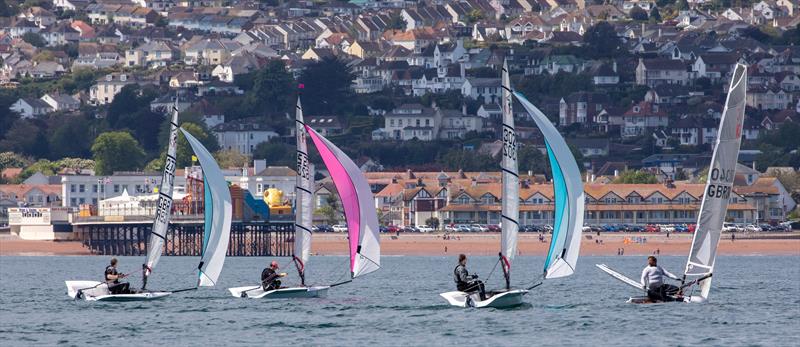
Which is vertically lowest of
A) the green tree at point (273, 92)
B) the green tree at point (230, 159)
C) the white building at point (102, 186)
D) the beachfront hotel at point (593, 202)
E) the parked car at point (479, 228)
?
the parked car at point (479, 228)

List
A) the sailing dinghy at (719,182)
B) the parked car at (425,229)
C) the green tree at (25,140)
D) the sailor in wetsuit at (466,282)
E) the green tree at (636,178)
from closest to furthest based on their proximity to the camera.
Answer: the sailing dinghy at (719,182) → the sailor in wetsuit at (466,282) → the parked car at (425,229) → the green tree at (636,178) → the green tree at (25,140)

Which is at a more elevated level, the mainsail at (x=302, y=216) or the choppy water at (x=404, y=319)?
the mainsail at (x=302, y=216)

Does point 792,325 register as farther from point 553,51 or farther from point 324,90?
point 553,51

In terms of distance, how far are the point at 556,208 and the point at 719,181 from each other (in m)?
4.05

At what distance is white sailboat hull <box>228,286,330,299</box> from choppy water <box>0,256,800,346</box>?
20 cm

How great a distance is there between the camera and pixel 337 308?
52281mm

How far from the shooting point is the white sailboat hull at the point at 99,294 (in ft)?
173

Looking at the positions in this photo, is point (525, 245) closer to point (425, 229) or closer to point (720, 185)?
point (425, 229)

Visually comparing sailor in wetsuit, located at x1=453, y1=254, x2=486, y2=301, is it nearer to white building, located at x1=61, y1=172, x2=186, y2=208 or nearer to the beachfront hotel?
white building, located at x1=61, y1=172, x2=186, y2=208

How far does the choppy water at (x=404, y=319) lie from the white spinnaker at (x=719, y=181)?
1480 mm

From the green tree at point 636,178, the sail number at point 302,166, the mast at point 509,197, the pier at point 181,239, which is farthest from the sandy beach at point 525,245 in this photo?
the mast at point 509,197

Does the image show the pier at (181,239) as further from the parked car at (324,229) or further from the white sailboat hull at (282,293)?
the white sailboat hull at (282,293)

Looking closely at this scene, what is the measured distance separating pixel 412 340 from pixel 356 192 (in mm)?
8922

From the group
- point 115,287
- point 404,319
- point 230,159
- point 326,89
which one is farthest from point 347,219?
point 326,89
